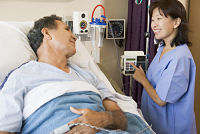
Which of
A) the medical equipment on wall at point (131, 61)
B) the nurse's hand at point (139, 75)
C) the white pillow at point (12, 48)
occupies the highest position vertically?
the white pillow at point (12, 48)

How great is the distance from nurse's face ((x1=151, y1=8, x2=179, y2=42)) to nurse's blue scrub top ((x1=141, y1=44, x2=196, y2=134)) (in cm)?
11

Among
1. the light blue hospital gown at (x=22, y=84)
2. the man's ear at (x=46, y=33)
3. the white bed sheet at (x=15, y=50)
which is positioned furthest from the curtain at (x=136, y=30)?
the man's ear at (x=46, y=33)

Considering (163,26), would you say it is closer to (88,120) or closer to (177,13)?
(177,13)

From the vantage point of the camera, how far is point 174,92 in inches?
63.3

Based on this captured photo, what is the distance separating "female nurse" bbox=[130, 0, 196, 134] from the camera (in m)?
1.60

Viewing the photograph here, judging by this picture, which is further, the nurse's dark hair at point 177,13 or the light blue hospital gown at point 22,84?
the nurse's dark hair at point 177,13

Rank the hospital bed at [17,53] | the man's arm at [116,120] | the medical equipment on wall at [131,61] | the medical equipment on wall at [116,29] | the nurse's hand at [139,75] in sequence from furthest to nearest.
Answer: the medical equipment on wall at [116,29], the medical equipment on wall at [131,61], the nurse's hand at [139,75], the hospital bed at [17,53], the man's arm at [116,120]

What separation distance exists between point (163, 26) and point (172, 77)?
360mm

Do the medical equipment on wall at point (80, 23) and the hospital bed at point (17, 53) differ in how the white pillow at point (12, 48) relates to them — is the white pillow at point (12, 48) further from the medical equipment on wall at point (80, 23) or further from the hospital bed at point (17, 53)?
the medical equipment on wall at point (80, 23)

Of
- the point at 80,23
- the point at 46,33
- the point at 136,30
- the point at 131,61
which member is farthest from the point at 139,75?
the point at 136,30

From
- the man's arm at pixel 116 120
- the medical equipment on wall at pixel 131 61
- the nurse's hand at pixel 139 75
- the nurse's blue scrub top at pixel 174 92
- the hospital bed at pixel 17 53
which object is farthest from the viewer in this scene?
the medical equipment on wall at pixel 131 61

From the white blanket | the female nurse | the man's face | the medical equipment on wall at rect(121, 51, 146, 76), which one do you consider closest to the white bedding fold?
the white blanket

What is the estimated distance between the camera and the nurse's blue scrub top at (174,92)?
62.8 inches

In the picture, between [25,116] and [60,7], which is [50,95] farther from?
[60,7]
